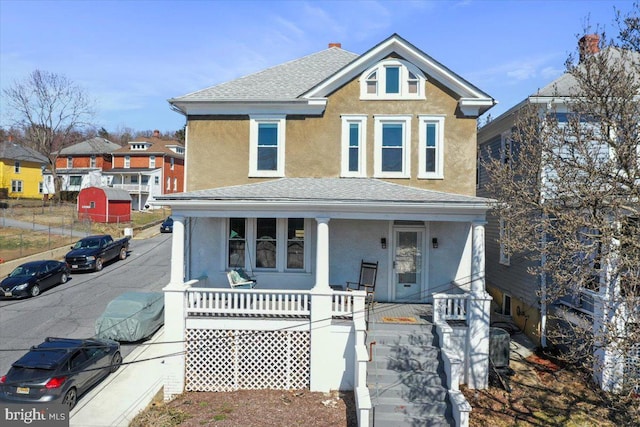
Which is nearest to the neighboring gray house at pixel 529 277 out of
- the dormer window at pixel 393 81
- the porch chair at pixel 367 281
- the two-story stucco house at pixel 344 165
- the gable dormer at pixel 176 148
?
the two-story stucco house at pixel 344 165

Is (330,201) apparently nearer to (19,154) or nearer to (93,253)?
(93,253)

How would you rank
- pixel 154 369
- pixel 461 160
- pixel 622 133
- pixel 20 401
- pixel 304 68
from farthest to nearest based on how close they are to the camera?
pixel 304 68, pixel 461 160, pixel 154 369, pixel 20 401, pixel 622 133

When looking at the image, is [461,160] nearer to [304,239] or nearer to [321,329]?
[304,239]

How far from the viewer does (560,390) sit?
10320 mm

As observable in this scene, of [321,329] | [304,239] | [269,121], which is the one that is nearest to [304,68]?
[269,121]

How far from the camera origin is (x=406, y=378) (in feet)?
30.5

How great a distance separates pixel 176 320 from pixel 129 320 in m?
3.91

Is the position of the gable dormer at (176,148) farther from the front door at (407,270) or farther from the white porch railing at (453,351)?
the white porch railing at (453,351)

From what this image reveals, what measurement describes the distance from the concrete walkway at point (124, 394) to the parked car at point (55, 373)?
1.05ft

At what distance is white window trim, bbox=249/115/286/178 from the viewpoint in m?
13.0

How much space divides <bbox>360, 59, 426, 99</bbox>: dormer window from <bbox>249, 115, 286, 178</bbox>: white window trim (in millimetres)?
2767

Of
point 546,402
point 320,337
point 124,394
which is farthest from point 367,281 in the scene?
point 124,394

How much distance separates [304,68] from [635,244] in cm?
1179

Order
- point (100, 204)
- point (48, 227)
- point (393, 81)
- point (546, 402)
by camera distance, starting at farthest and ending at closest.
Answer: point (100, 204) → point (48, 227) → point (393, 81) → point (546, 402)
